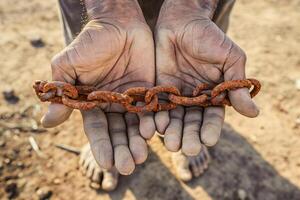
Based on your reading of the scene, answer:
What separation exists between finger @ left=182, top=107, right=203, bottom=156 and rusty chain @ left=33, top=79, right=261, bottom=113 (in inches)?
3.2

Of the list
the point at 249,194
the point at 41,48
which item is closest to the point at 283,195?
the point at 249,194

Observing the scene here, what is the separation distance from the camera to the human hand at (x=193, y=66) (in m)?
2.16

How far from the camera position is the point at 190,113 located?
7.60 feet

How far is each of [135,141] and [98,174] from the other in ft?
3.23

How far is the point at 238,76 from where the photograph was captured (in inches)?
90.1

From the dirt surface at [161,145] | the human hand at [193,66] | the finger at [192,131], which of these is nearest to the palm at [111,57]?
the human hand at [193,66]

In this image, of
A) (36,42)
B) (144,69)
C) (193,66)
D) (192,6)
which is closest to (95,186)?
(144,69)

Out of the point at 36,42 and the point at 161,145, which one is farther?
the point at 36,42

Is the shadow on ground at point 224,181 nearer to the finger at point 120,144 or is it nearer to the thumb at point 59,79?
the finger at point 120,144

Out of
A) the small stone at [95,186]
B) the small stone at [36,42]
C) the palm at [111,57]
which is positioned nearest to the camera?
the palm at [111,57]

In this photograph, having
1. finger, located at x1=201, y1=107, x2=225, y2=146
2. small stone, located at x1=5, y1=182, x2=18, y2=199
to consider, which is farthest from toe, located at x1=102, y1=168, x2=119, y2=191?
finger, located at x1=201, y1=107, x2=225, y2=146

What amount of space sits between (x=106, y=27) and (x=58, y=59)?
0.40 m

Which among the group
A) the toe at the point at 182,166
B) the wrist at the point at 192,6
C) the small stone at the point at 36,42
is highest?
the wrist at the point at 192,6

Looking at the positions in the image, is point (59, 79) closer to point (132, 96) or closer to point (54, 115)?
point (54, 115)
